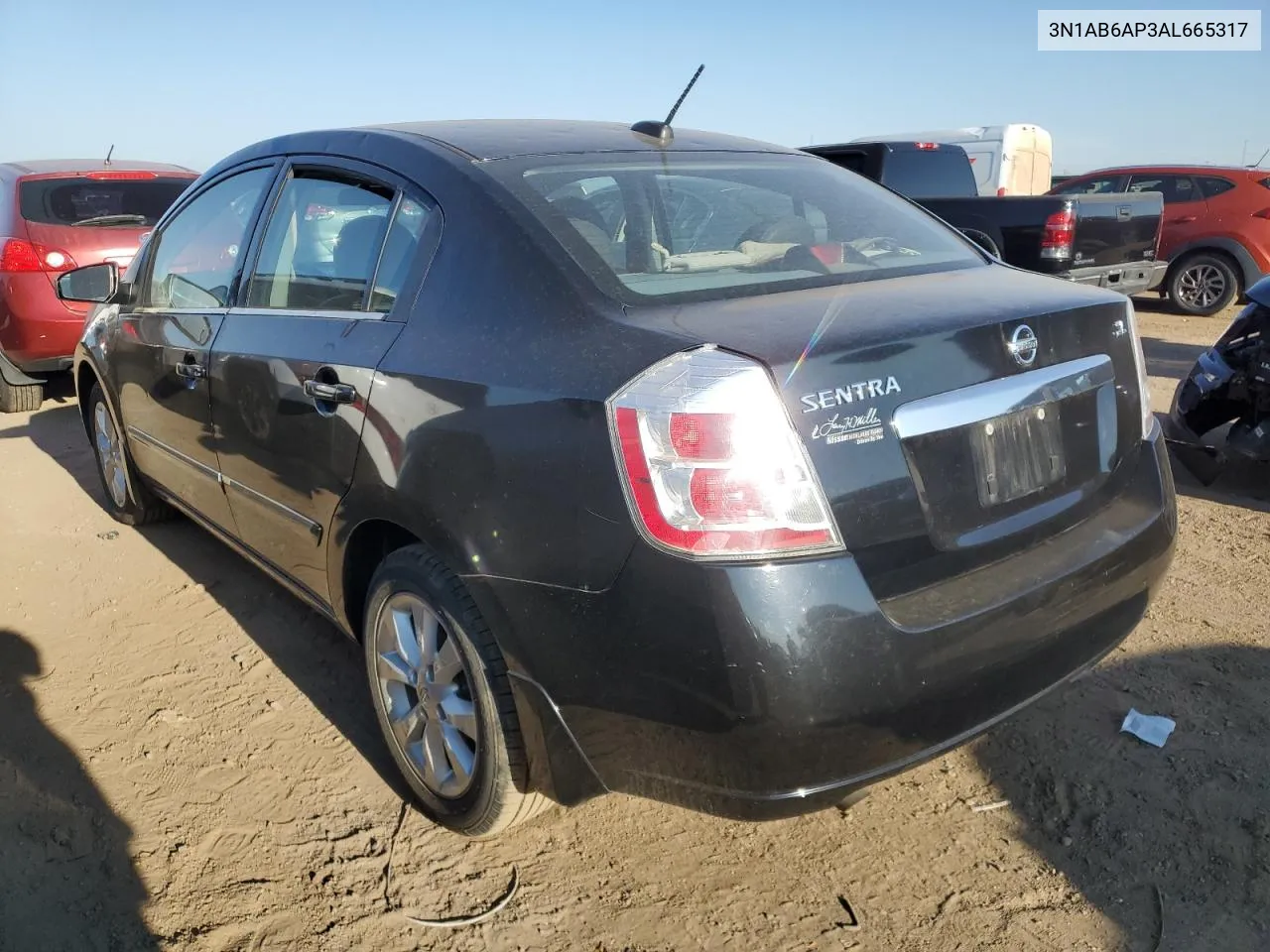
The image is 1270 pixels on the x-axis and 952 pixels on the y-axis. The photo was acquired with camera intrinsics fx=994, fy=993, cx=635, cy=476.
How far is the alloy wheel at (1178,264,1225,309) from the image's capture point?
1073 centimetres

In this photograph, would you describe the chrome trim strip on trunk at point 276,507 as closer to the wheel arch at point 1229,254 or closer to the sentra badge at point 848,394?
the sentra badge at point 848,394

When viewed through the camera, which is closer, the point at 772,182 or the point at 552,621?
the point at 552,621

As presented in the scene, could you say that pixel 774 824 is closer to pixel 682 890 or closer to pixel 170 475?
pixel 682 890

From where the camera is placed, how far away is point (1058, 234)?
806 cm

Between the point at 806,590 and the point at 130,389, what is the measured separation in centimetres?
329

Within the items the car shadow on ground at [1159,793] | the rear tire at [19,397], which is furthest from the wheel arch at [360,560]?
the rear tire at [19,397]

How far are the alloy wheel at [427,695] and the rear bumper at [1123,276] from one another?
7.61 meters

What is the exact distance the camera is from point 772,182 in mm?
2875

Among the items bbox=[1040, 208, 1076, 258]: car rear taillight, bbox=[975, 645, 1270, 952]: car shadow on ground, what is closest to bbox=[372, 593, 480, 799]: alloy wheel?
bbox=[975, 645, 1270, 952]: car shadow on ground

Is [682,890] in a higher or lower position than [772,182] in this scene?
lower

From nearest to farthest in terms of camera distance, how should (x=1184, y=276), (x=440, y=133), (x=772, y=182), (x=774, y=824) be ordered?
(x=774, y=824) → (x=440, y=133) → (x=772, y=182) → (x=1184, y=276)

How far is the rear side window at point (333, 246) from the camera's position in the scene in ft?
8.23

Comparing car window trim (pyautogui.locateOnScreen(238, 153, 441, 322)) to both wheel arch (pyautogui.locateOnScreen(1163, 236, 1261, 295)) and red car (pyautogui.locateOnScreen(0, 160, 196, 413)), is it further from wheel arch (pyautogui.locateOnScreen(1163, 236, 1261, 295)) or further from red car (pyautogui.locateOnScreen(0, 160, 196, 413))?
wheel arch (pyautogui.locateOnScreen(1163, 236, 1261, 295))

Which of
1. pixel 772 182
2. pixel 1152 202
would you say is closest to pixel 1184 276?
pixel 1152 202
